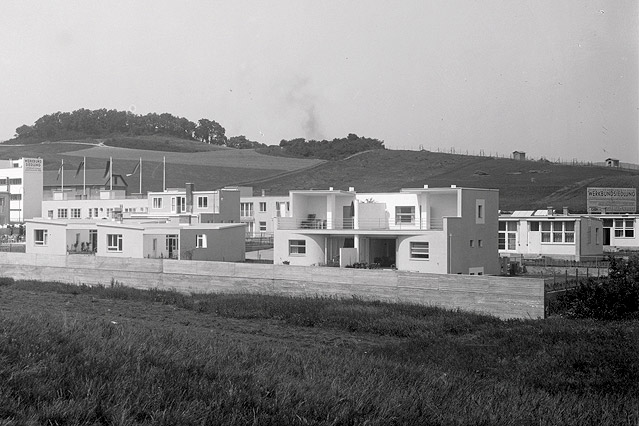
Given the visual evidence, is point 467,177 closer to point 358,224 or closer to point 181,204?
point 181,204

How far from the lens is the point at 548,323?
25406 mm

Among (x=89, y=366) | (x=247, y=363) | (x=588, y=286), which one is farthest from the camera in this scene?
(x=588, y=286)

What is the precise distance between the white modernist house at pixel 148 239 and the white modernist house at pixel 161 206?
4347 millimetres

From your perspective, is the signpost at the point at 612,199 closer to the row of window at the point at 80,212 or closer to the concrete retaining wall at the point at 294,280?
the concrete retaining wall at the point at 294,280

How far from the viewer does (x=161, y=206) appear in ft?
201

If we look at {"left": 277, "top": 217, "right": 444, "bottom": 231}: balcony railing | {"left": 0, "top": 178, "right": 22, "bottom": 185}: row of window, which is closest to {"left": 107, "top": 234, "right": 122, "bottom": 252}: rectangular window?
{"left": 277, "top": 217, "right": 444, "bottom": 231}: balcony railing

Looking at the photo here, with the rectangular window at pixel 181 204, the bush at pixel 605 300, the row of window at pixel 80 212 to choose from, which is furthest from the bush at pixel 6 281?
the bush at pixel 605 300

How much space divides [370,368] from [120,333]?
427cm

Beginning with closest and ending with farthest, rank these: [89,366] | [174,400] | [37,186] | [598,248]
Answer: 1. [174,400]
2. [89,366]
3. [598,248]
4. [37,186]

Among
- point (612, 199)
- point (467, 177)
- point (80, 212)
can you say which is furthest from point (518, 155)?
point (80, 212)

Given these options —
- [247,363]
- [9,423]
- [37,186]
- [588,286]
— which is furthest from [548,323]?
[37,186]

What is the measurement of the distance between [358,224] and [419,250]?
4965mm

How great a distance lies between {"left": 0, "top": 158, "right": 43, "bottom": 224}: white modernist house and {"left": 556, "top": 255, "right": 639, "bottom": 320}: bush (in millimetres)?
62585

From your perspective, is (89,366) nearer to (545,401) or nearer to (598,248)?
(545,401)
